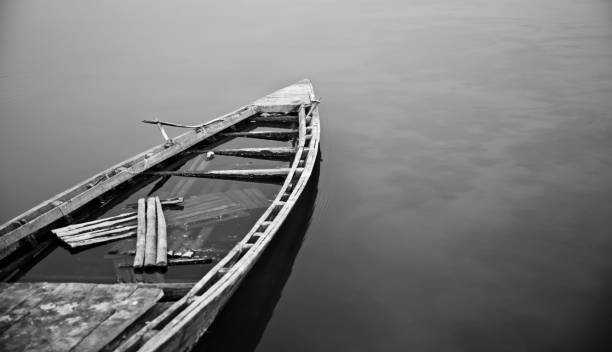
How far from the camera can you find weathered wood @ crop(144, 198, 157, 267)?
6.20m

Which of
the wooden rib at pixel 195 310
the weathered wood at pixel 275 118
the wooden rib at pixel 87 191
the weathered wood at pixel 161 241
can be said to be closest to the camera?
the wooden rib at pixel 195 310

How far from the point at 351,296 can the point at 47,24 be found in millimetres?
34524

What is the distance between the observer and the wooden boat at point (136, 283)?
174 inches

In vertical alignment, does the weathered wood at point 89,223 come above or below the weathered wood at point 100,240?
above

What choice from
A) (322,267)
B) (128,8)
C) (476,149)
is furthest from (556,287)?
(128,8)

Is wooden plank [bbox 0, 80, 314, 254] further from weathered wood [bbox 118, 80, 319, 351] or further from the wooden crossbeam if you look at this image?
weathered wood [bbox 118, 80, 319, 351]

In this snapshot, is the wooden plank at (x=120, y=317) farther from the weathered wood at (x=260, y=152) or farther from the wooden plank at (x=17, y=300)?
the weathered wood at (x=260, y=152)

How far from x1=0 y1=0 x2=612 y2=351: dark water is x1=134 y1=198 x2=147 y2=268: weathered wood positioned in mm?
1607

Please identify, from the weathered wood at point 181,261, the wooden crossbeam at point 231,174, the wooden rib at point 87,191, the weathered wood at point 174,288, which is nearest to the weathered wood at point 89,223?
the wooden rib at point 87,191

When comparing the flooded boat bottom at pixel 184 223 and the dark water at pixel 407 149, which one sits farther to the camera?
the flooded boat bottom at pixel 184 223

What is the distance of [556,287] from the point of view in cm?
625

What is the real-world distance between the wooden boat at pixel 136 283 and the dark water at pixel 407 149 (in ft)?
3.62

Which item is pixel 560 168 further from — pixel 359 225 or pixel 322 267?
pixel 322 267

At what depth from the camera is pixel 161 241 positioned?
21.7 ft
